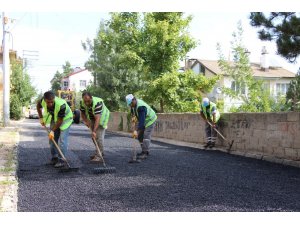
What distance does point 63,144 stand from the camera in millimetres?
6520

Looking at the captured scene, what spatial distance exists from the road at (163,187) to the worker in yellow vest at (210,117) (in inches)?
98.8

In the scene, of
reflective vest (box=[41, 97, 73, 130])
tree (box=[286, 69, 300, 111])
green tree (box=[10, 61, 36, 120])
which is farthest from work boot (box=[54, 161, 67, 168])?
green tree (box=[10, 61, 36, 120])

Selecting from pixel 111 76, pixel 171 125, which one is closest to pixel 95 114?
pixel 171 125

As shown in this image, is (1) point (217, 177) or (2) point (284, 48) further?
(2) point (284, 48)

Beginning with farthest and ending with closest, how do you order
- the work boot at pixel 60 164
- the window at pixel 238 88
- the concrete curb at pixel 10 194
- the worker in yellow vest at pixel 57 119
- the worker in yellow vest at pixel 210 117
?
the window at pixel 238 88 → the worker in yellow vest at pixel 210 117 → the work boot at pixel 60 164 → the worker in yellow vest at pixel 57 119 → the concrete curb at pixel 10 194

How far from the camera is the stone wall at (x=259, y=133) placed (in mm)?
7727

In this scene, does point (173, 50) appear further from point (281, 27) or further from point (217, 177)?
point (217, 177)

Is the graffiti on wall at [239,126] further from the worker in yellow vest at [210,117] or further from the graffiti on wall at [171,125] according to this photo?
the graffiti on wall at [171,125]

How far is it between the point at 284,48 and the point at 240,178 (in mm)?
3240

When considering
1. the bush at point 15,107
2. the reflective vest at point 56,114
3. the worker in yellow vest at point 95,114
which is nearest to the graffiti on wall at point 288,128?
the worker in yellow vest at point 95,114

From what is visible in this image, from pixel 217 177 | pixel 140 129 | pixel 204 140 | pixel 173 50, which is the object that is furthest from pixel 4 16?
pixel 217 177

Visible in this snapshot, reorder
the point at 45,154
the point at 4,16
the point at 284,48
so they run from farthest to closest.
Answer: the point at 4,16 → the point at 45,154 → the point at 284,48

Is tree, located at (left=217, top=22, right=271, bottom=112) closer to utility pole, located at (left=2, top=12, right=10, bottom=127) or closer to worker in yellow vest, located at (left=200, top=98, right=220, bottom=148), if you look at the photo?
worker in yellow vest, located at (left=200, top=98, right=220, bottom=148)

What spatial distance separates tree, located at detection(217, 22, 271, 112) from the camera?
11.6 meters
